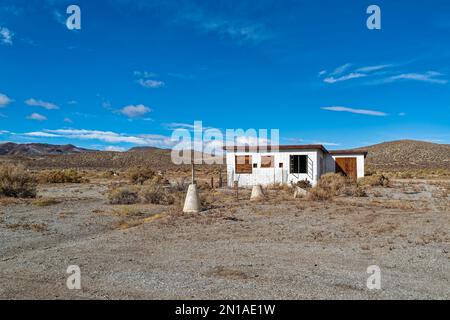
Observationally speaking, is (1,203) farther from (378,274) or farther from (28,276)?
(378,274)

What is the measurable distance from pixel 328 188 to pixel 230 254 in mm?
14835

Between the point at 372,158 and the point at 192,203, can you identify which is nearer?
the point at 192,203

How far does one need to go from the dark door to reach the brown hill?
171 feet

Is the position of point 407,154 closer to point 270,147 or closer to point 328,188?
point 270,147

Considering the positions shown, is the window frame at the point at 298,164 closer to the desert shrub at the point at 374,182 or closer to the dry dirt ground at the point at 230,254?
the desert shrub at the point at 374,182

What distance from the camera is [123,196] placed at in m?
19.6

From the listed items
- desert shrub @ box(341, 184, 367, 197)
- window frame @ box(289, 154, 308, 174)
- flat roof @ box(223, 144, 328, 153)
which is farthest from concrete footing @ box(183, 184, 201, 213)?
window frame @ box(289, 154, 308, 174)

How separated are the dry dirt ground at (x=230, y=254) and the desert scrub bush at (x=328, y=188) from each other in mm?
3602

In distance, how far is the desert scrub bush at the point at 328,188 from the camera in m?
18.9

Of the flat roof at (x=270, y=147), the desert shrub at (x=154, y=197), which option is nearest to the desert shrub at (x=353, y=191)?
the flat roof at (x=270, y=147)

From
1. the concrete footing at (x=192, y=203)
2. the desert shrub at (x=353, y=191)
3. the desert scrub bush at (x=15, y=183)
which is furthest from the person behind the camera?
the desert shrub at (x=353, y=191)

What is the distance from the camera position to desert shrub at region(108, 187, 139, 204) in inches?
754

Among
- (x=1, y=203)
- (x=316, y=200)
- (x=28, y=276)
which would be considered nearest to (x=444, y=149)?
(x=316, y=200)

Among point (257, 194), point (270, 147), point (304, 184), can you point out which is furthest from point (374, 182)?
point (257, 194)
